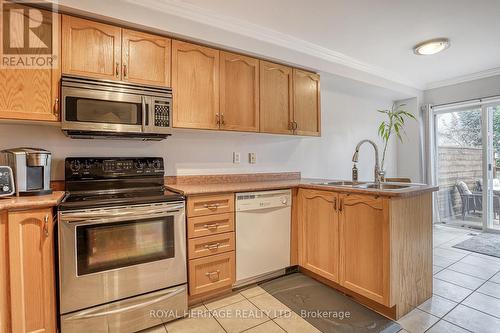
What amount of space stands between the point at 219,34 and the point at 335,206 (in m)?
1.80

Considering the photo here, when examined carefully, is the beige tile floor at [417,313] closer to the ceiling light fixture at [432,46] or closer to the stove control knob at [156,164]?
the stove control knob at [156,164]

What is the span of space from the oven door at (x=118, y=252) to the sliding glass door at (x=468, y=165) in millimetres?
4427

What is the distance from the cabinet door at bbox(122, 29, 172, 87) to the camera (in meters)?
1.98

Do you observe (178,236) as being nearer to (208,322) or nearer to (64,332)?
(208,322)

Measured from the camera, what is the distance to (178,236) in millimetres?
1883

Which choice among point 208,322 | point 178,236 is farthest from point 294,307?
point 178,236

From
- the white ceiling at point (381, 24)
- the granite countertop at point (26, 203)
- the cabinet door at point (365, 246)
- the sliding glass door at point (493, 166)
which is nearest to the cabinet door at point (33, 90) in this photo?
the granite countertop at point (26, 203)

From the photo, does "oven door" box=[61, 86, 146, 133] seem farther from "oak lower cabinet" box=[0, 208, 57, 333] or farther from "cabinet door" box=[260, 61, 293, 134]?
"cabinet door" box=[260, 61, 293, 134]

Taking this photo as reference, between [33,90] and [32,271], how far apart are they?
3.74 feet

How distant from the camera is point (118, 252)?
1.69 metres

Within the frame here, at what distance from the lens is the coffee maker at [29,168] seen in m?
1.65

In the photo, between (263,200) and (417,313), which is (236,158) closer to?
(263,200)

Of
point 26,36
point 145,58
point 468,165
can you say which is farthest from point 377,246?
point 468,165

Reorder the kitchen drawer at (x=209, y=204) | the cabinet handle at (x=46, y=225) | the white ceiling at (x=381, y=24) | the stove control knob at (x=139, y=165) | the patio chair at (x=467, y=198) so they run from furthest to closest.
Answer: the patio chair at (x=467, y=198) → the stove control knob at (x=139, y=165) → the white ceiling at (x=381, y=24) → the kitchen drawer at (x=209, y=204) → the cabinet handle at (x=46, y=225)
